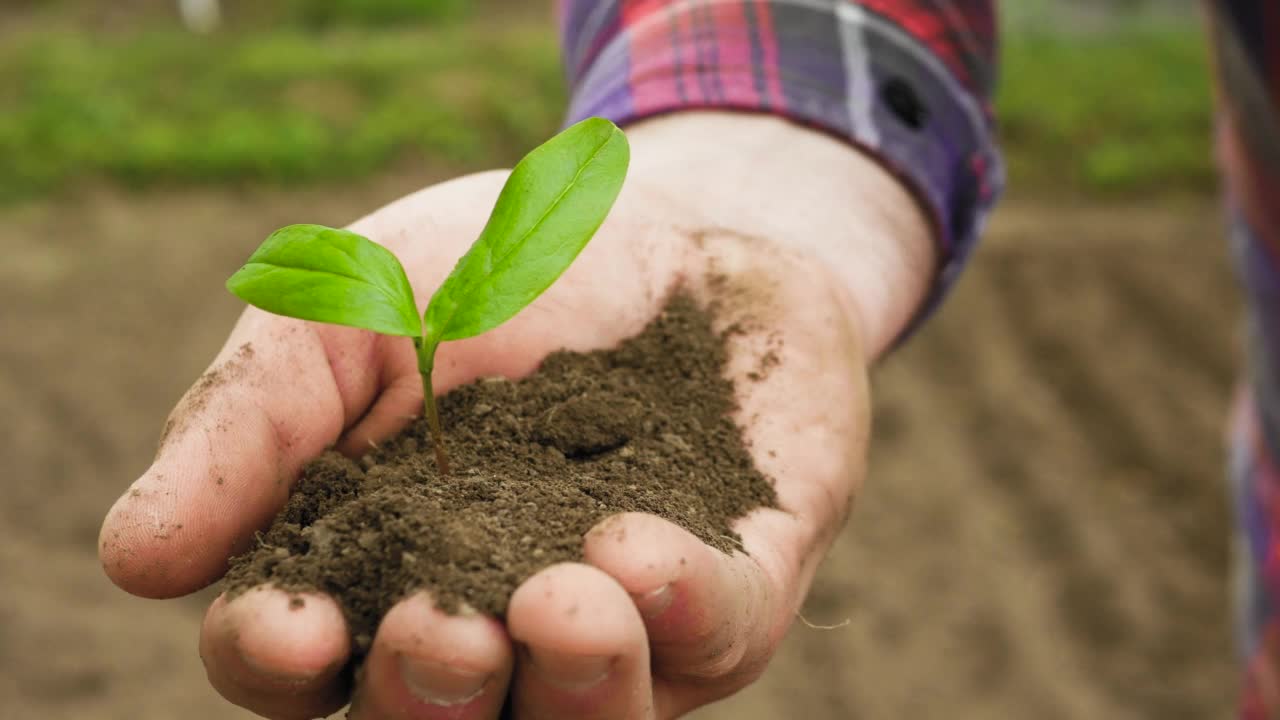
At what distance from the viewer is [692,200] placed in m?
1.73

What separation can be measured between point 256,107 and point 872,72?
4657 millimetres

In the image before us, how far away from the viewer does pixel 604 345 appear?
158 centimetres

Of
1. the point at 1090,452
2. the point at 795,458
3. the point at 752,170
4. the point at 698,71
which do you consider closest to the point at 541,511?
the point at 795,458

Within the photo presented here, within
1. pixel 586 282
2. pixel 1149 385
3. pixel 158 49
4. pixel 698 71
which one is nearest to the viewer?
pixel 586 282

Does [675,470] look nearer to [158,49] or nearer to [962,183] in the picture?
[962,183]

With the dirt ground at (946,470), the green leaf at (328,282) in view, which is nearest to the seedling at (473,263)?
the green leaf at (328,282)

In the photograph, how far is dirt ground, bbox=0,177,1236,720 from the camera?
144 inches

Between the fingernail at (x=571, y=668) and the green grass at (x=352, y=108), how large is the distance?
489 cm

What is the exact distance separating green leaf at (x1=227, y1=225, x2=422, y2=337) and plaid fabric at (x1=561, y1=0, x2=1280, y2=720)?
763mm

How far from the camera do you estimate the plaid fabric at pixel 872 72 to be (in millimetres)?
1893

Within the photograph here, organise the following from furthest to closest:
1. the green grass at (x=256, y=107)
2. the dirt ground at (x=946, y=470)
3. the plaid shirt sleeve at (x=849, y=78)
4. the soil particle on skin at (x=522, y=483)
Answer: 1. the green grass at (x=256, y=107)
2. the dirt ground at (x=946, y=470)
3. the plaid shirt sleeve at (x=849, y=78)
4. the soil particle on skin at (x=522, y=483)

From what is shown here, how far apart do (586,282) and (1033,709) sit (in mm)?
2772

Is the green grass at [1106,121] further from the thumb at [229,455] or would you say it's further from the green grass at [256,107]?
the thumb at [229,455]

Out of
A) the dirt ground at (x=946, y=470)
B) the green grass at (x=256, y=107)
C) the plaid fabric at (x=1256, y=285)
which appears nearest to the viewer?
the plaid fabric at (x=1256, y=285)
